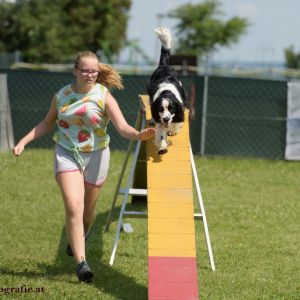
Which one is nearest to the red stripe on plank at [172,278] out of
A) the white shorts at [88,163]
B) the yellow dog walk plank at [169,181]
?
the yellow dog walk plank at [169,181]

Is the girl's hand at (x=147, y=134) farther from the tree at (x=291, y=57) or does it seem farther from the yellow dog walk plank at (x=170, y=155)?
the tree at (x=291, y=57)

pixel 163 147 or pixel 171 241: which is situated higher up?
pixel 163 147

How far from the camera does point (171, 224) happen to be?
19.3 feet

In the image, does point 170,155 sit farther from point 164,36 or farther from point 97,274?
point 164,36

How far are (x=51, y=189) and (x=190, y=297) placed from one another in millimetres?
5383

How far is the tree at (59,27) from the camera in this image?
129 feet

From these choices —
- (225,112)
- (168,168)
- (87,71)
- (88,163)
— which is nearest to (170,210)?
(168,168)

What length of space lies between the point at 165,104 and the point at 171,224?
1275mm

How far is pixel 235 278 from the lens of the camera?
613cm

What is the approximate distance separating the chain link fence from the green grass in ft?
5.03

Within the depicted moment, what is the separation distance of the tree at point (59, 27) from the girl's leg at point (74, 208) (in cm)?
3346

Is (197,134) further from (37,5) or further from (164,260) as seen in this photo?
(37,5)

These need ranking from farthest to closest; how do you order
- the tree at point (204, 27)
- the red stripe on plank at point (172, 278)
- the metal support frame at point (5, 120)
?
the tree at point (204, 27) < the metal support frame at point (5, 120) < the red stripe on plank at point (172, 278)

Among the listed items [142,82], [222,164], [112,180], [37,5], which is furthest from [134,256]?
[37,5]
